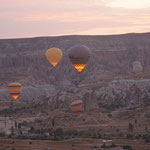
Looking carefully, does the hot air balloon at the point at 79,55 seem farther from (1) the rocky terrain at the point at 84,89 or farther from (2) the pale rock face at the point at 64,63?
(2) the pale rock face at the point at 64,63

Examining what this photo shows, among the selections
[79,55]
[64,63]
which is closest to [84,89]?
[64,63]

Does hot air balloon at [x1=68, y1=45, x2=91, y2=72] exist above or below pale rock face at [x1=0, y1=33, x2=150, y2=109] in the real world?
below

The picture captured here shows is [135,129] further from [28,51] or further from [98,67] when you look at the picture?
[28,51]

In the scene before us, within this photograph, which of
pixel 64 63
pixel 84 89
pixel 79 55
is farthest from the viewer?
pixel 64 63

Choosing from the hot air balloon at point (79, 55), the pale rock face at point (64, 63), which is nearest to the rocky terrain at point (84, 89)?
the pale rock face at point (64, 63)

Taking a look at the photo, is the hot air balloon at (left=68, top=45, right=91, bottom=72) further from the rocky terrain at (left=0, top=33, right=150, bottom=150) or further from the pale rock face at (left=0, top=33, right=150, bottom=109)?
the pale rock face at (left=0, top=33, right=150, bottom=109)

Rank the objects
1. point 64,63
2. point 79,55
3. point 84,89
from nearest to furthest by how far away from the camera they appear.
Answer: point 79,55
point 84,89
point 64,63

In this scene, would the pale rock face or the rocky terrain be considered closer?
the rocky terrain

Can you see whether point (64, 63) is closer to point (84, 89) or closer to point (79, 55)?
point (84, 89)

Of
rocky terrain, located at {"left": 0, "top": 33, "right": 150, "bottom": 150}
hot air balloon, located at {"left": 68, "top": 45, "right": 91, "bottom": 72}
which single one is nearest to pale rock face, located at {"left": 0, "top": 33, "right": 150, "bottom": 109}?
rocky terrain, located at {"left": 0, "top": 33, "right": 150, "bottom": 150}
